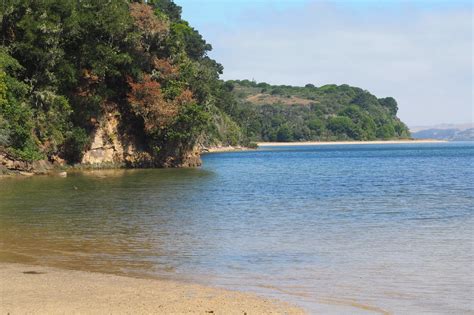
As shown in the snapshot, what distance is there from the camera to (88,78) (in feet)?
165

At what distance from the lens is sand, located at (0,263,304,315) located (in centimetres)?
972

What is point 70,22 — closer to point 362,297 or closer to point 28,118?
point 28,118

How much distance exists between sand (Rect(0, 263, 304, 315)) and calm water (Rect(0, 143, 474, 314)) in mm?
760

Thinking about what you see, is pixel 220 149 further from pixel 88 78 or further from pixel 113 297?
pixel 113 297

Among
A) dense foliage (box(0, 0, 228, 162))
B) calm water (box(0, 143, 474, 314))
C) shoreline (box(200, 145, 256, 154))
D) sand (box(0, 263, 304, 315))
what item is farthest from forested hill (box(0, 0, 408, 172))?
shoreline (box(200, 145, 256, 154))

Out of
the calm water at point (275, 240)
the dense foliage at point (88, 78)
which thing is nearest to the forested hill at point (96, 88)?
the dense foliage at point (88, 78)

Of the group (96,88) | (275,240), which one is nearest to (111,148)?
(96,88)

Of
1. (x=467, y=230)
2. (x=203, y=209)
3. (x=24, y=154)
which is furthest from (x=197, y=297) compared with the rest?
(x=24, y=154)

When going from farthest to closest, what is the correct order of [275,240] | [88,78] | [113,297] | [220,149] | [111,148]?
[220,149]
[111,148]
[88,78]
[275,240]
[113,297]

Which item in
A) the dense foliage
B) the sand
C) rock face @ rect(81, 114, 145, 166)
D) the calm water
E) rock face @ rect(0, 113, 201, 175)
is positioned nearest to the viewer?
the sand

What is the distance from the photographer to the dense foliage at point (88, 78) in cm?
4300

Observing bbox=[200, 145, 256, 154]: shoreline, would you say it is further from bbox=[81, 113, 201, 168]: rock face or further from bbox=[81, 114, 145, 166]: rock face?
bbox=[81, 114, 145, 166]: rock face

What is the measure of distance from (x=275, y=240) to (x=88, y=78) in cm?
3622

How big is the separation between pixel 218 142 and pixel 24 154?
80862 mm
